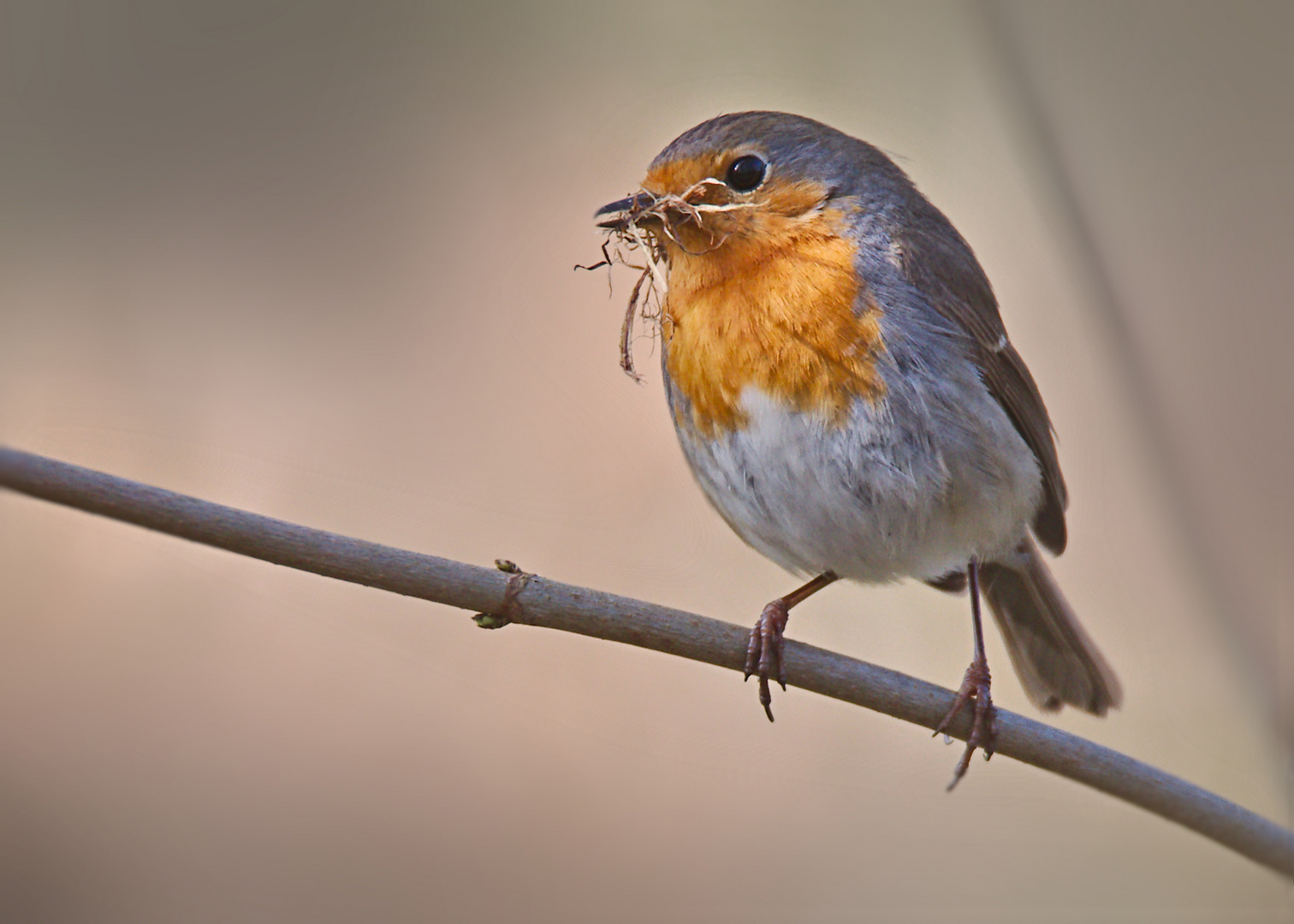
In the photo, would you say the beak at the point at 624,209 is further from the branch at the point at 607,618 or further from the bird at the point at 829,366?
the branch at the point at 607,618

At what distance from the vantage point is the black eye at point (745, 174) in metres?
1.88

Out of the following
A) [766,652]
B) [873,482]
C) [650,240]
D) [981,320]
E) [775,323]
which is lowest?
[766,652]

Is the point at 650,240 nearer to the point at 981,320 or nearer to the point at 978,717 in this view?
the point at 981,320

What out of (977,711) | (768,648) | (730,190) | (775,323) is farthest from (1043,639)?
(730,190)

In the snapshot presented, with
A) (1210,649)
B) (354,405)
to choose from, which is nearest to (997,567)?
(1210,649)

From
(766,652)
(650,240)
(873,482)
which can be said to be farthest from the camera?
(650,240)

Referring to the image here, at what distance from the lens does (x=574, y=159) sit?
2664 mm

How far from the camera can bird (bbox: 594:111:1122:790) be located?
180 cm

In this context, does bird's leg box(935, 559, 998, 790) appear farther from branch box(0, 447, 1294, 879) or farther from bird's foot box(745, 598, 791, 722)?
bird's foot box(745, 598, 791, 722)

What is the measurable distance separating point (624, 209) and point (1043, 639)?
1.29 m

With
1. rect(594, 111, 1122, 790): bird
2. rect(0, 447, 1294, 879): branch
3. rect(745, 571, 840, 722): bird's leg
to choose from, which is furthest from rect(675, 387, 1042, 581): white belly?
rect(0, 447, 1294, 879): branch

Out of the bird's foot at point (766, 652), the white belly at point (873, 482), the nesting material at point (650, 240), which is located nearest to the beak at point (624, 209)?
the nesting material at point (650, 240)

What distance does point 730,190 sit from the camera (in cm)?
188

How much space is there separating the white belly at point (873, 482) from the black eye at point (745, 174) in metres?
0.36
